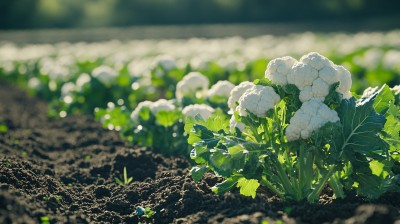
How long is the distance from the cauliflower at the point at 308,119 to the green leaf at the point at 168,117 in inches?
108

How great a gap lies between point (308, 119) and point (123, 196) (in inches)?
85.7

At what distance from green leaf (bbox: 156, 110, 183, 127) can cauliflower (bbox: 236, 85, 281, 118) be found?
2480 millimetres

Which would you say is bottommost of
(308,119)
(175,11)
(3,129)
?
(308,119)

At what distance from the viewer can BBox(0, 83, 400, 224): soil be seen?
14.0 feet

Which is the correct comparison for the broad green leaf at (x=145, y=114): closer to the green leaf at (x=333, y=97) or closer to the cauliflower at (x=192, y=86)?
the cauliflower at (x=192, y=86)

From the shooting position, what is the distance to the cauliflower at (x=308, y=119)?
4.34 metres

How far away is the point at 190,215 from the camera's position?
4.76 meters

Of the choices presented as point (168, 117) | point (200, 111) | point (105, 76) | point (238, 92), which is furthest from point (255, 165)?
point (105, 76)

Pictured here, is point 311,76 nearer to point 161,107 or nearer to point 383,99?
point 383,99

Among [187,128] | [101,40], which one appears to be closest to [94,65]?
[187,128]

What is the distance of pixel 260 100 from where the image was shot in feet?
14.6

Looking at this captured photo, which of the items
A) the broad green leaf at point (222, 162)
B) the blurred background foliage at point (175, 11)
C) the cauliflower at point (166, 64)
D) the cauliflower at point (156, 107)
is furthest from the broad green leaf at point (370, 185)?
the blurred background foliage at point (175, 11)

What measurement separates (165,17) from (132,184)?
45294 millimetres

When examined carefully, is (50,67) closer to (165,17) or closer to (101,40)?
(101,40)
